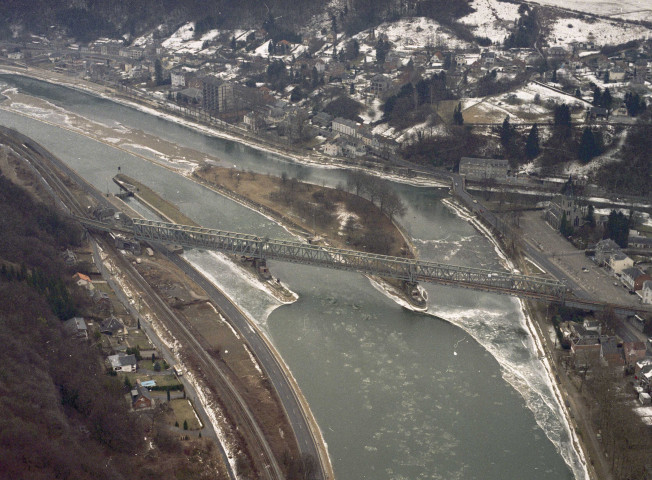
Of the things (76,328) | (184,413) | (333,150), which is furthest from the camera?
(333,150)

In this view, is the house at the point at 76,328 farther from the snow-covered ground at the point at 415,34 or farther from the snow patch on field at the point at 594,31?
the snow patch on field at the point at 594,31

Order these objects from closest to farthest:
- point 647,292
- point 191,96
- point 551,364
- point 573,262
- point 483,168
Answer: point 551,364
point 647,292
point 573,262
point 483,168
point 191,96

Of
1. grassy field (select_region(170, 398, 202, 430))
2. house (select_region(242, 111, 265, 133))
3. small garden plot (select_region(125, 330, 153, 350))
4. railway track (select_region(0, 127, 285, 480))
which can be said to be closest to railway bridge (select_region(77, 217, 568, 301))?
railway track (select_region(0, 127, 285, 480))

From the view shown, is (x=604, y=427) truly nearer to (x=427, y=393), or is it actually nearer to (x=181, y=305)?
(x=427, y=393)

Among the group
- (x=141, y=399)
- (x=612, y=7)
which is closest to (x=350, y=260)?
(x=141, y=399)

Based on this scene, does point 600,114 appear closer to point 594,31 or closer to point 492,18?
point 594,31

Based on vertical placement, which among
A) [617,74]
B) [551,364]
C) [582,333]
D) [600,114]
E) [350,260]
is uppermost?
[617,74]

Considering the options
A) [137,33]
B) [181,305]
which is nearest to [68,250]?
[181,305]
